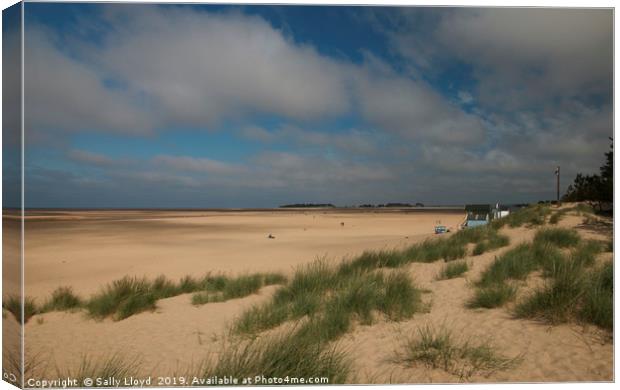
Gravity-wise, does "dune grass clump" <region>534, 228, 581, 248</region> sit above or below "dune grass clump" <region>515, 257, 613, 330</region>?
above

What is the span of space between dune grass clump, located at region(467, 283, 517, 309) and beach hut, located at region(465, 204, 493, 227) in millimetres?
13116

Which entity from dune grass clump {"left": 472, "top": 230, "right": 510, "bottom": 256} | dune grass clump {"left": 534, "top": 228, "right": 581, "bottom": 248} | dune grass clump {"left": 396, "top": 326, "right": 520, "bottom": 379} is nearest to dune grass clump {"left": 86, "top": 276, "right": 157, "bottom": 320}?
dune grass clump {"left": 396, "top": 326, "right": 520, "bottom": 379}

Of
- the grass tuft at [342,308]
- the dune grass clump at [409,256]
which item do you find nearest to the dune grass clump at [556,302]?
the grass tuft at [342,308]

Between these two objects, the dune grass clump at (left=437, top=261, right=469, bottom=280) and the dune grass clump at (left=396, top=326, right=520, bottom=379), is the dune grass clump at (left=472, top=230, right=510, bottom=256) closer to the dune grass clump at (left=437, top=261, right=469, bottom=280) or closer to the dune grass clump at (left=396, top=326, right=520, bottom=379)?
the dune grass clump at (left=437, top=261, right=469, bottom=280)

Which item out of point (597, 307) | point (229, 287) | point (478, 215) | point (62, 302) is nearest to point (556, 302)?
point (597, 307)

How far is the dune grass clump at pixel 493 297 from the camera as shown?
3479 mm

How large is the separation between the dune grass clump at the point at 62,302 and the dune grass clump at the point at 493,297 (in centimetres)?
527

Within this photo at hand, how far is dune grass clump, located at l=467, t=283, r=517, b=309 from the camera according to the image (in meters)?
3.48

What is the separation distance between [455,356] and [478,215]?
1568 cm

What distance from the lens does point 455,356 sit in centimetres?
272

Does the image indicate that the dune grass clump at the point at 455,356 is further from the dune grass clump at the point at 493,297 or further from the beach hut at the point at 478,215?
the beach hut at the point at 478,215

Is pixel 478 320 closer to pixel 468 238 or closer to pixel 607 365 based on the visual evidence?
pixel 607 365

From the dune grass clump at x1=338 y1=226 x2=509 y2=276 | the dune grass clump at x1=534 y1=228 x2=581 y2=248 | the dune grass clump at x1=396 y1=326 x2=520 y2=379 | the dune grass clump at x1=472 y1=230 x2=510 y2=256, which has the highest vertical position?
the dune grass clump at x1=534 y1=228 x2=581 y2=248

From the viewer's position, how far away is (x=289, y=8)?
3334 millimetres
